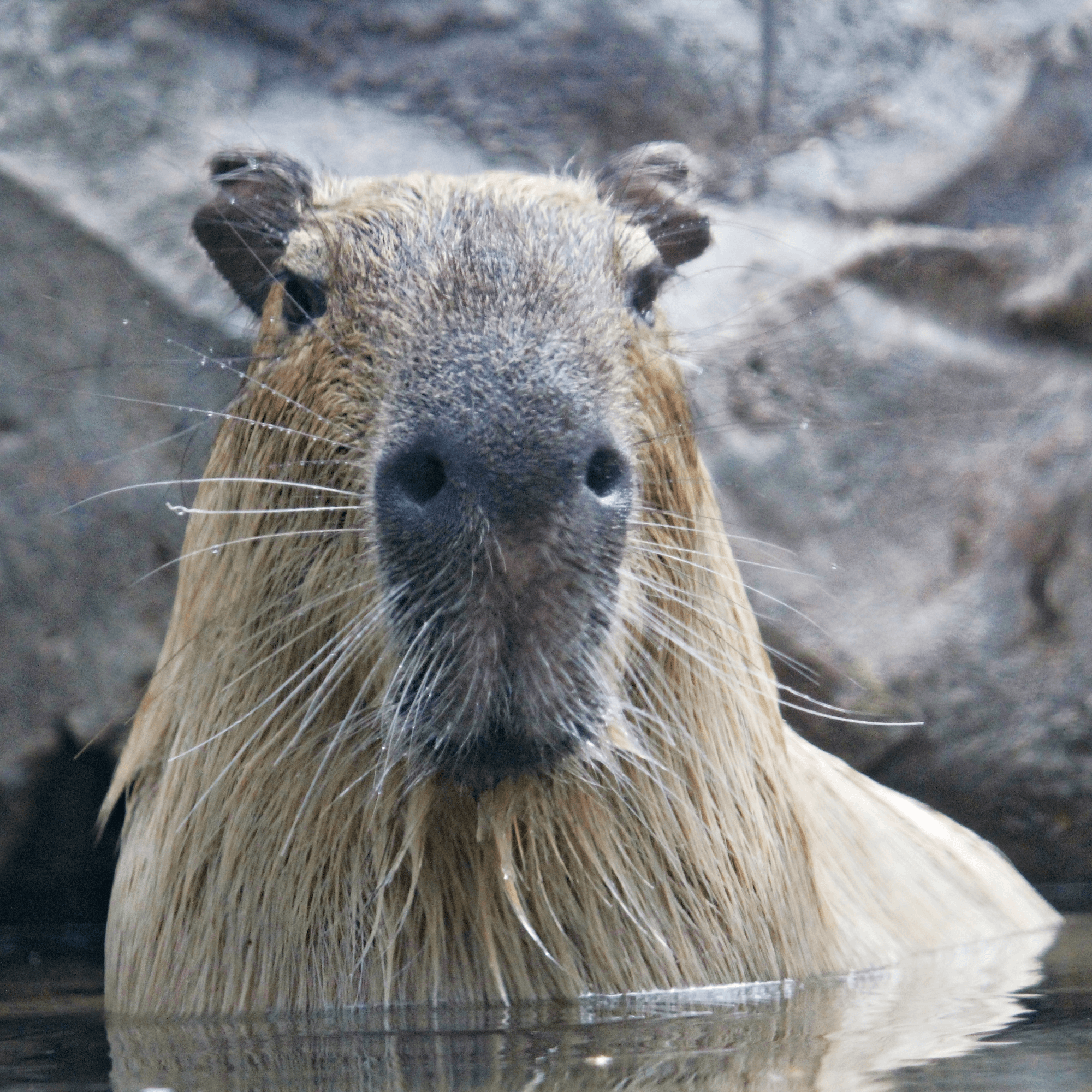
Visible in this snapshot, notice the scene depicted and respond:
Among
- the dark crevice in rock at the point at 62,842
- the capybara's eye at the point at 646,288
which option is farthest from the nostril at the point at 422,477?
the dark crevice in rock at the point at 62,842

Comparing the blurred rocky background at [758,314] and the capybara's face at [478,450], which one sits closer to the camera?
the capybara's face at [478,450]

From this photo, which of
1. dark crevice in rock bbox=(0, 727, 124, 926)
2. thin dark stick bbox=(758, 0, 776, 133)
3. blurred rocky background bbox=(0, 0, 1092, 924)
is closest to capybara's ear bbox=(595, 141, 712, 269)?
blurred rocky background bbox=(0, 0, 1092, 924)

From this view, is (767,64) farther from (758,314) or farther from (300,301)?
(300,301)

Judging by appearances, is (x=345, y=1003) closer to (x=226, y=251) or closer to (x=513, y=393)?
(x=513, y=393)

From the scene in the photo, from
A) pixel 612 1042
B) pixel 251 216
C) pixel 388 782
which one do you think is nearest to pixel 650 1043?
pixel 612 1042

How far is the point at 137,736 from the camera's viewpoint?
3.23 metres

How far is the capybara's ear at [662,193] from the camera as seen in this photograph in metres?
3.40

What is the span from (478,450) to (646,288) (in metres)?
0.97

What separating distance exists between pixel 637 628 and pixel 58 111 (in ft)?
12.9

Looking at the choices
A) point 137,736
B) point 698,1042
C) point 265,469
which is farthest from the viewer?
point 137,736

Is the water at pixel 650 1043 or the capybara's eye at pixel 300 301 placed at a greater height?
the capybara's eye at pixel 300 301

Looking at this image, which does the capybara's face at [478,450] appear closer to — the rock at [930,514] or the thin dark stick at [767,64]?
the rock at [930,514]

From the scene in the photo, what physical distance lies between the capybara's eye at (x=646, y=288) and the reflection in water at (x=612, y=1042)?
1.42m

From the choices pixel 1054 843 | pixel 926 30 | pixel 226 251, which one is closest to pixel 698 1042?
pixel 226 251
